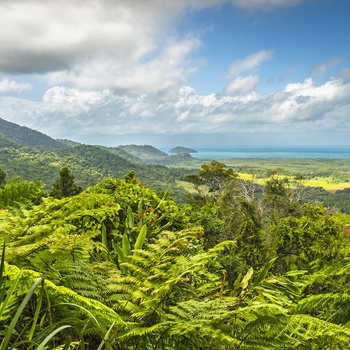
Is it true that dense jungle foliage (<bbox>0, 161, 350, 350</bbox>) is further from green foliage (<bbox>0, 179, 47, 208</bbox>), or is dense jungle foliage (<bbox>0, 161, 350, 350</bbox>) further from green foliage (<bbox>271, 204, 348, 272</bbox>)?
green foliage (<bbox>271, 204, 348, 272</bbox>)

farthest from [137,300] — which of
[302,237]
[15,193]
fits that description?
[302,237]

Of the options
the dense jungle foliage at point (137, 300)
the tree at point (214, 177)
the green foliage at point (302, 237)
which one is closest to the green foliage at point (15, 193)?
the dense jungle foliage at point (137, 300)

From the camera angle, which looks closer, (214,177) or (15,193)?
(15,193)

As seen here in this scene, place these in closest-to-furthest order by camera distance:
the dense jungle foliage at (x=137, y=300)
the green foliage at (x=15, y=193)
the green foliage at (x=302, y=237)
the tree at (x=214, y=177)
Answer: the dense jungle foliage at (x=137, y=300), the green foliage at (x=15, y=193), the green foliage at (x=302, y=237), the tree at (x=214, y=177)

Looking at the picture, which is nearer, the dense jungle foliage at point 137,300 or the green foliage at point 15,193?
the dense jungle foliage at point 137,300

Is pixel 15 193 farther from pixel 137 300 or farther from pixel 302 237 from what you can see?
pixel 302 237

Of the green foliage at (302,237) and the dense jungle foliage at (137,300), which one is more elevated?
the dense jungle foliage at (137,300)

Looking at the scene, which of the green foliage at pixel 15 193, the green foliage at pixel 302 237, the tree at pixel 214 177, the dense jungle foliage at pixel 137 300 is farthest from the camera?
the tree at pixel 214 177

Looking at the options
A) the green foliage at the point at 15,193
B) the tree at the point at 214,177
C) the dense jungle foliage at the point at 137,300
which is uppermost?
the green foliage at the point at 15,193

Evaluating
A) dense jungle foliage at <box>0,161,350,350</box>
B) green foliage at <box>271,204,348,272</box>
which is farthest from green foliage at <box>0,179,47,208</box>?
green foliage at <box>271,204,348,272</box>

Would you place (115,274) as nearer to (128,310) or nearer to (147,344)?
(128,310)

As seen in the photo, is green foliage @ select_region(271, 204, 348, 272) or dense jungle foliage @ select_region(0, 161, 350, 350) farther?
green foliage @ select_region(271, 204, 348, 272)

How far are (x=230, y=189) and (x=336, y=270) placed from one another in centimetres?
2273

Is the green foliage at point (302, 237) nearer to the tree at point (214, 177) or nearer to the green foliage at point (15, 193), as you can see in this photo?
the green foliage at point (15, 193)
